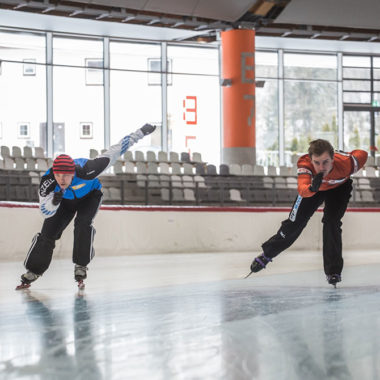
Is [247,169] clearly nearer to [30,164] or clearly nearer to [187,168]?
[187,168]

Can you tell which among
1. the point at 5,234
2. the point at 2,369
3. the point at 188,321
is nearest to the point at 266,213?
the point at 5,234

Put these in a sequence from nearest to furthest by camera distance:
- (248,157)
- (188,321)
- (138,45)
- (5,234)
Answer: (188,321) < (5,234) < (248,157) < (138,45)

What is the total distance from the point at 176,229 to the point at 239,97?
8771 millimetres

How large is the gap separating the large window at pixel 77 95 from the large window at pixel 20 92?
0.52 meters

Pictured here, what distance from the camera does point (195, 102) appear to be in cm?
2181

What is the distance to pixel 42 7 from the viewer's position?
17422mm

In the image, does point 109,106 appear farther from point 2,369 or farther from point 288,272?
point 2,369

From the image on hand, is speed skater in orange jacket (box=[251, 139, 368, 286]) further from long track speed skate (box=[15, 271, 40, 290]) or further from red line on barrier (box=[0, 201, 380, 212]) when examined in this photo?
red line on barrier (box=[0, 201, 380, 212])

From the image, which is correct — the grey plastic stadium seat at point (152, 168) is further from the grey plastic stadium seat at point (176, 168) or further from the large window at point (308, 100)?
the large window at point (308, 100)

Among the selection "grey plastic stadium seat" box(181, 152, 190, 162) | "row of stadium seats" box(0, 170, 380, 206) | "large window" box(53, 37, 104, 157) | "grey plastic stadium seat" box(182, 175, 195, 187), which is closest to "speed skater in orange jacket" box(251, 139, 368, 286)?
"row of stadium seats" box(0, 170, 380, 206)

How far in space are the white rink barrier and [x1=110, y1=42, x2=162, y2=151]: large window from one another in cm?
917

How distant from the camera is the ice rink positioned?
269 centimetres

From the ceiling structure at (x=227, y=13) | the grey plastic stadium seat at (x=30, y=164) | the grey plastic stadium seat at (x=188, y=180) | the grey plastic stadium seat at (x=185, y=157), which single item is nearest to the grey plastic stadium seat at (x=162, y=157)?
the grey plastic stadium seat at (x=185, y=157)

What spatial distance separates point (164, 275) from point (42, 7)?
12.3 m
